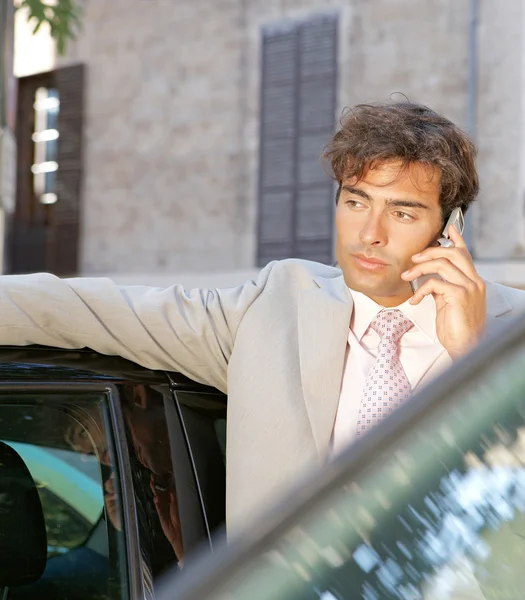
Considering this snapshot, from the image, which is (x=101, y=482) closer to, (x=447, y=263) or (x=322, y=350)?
(x=322, y=350)

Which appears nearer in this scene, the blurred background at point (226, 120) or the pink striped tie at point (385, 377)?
the pink striped tie at point (385, 377)

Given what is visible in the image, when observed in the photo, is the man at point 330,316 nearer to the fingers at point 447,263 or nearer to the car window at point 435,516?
the fingers at point 447,263

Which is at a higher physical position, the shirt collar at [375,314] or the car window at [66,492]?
the shirt collar at [375,314]

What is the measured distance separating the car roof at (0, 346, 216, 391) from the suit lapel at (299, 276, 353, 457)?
0.23m

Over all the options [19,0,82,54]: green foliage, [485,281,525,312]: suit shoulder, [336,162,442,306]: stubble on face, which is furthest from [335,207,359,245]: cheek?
[19,0,82,54]: green foliage

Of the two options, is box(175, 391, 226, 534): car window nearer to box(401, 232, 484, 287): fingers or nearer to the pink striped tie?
the pink striped tie

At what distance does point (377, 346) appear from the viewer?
2479 mm

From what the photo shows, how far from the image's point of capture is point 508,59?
1142 centimetres

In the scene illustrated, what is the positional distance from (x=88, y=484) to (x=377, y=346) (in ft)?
2.60

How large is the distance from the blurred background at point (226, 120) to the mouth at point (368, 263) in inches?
329

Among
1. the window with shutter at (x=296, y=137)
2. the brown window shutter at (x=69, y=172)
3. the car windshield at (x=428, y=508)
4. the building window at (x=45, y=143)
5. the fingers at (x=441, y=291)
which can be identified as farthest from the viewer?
the building window at (x=45, y=143)

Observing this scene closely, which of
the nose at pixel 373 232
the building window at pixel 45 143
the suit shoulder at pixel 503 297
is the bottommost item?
the suit shoulder at pixel 503 297

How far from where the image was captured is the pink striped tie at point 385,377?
87.4 inches

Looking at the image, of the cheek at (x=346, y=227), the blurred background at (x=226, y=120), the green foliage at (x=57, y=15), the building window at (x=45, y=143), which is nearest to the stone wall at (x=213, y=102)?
the blurred background at (x=226, y=120)
